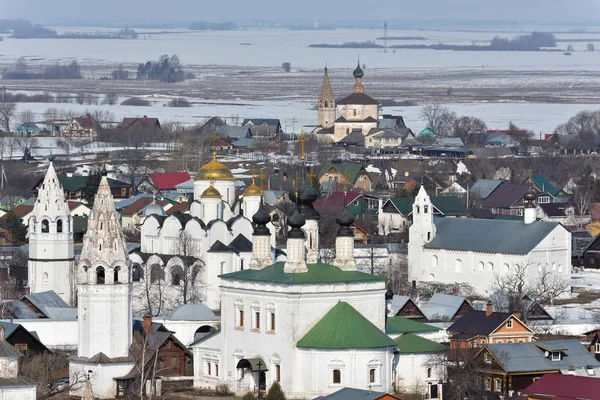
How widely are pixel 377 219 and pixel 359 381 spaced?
3019 cm

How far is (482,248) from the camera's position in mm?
53469

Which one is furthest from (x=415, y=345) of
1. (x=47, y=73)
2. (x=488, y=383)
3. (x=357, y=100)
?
(x=47, y=73)

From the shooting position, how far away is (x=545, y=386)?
32562 mm

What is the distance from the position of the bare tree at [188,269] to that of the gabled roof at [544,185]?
24.3 metres

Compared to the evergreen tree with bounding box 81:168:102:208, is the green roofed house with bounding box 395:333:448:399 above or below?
below

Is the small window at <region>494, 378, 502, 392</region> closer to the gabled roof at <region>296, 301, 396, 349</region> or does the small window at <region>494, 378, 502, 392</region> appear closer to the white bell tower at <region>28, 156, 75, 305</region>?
the gabled roof at <region>296, 301, 396, 349</region>

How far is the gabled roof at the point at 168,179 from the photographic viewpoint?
73.0 m

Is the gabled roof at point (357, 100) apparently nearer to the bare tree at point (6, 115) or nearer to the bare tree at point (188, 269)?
the bare tree at point (6, 115)

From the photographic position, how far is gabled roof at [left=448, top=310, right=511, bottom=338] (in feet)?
125

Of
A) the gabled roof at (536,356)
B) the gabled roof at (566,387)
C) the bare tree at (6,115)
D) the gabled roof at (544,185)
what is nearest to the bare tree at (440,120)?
the bare tree at (6,115)

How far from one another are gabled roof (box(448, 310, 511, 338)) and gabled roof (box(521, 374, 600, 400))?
15.9ft

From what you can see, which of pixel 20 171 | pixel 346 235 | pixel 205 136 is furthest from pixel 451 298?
pixel 205 136

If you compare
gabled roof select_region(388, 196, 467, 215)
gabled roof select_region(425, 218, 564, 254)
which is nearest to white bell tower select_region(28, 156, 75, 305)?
gabled roof select_region(425, 218, 564, 254)

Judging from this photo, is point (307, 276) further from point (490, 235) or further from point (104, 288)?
point (490, 235)
